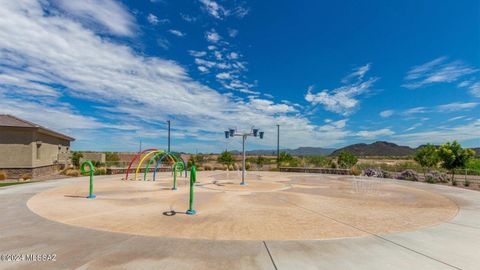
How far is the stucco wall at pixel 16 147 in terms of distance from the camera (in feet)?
58.6

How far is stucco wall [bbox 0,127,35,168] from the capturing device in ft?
58.6

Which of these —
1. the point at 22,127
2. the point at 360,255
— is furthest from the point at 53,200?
→ the point at 22,127

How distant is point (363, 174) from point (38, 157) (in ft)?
96.3

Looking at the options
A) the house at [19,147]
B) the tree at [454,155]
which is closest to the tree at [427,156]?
the tree at [454,155]

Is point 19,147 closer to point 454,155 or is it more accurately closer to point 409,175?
point 409,175

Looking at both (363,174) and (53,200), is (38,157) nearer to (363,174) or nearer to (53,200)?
(53,200)

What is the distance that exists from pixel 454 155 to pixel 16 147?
3355 centimetres

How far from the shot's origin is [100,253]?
475 centimetres

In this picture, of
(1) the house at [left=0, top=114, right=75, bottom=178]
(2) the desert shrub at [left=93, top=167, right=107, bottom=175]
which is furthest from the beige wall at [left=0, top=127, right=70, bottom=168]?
(2) the desert shrub at [left=93, top=167, right=107, bottom=175]

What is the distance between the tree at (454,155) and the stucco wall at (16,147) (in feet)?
105

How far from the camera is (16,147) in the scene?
18.1 meters

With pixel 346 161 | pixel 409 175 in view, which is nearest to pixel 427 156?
pixel 346 161

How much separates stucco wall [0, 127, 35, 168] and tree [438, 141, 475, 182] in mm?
32156

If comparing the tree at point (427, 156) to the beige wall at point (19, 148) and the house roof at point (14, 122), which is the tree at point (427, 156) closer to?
the beige wall at point (19, 148)
